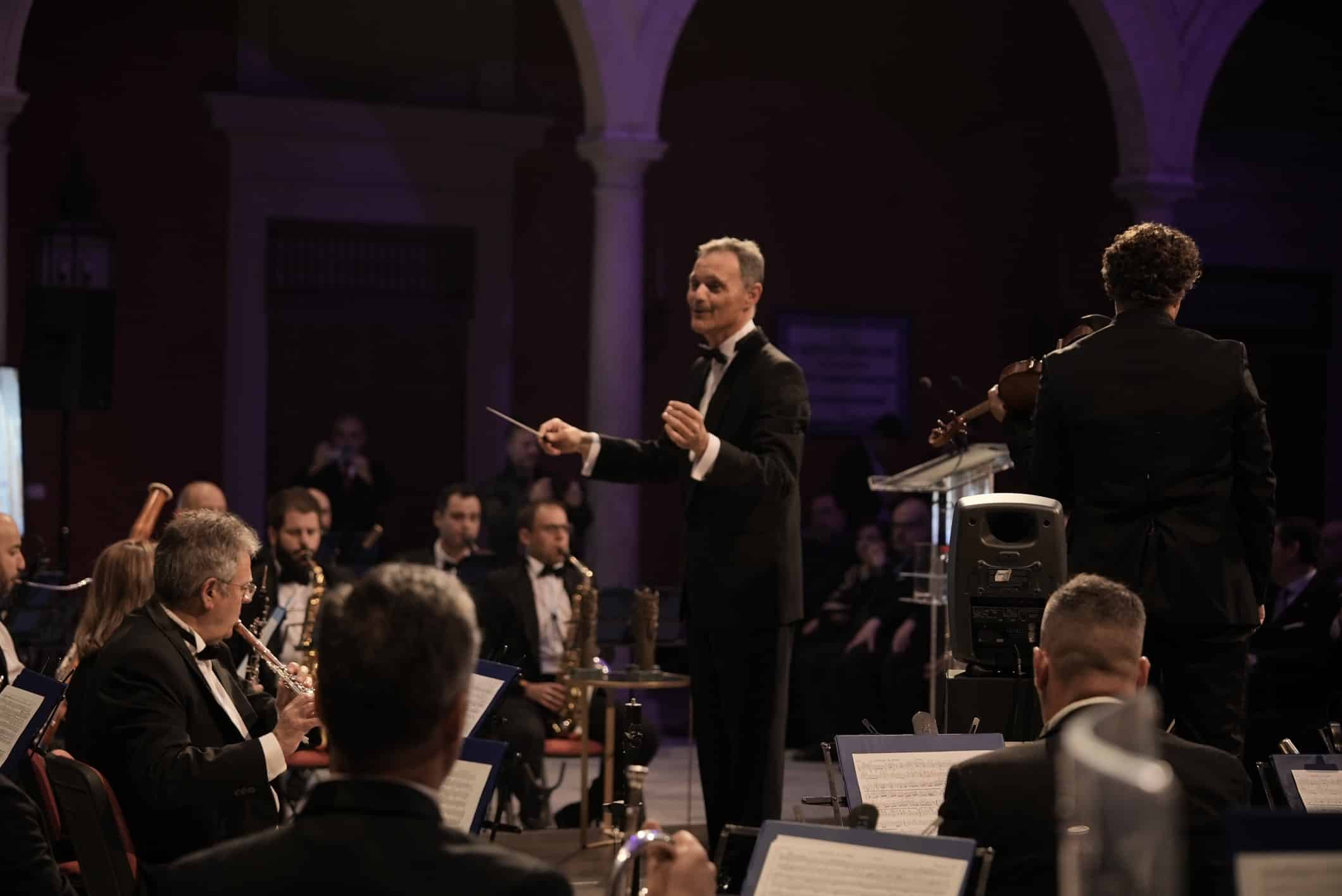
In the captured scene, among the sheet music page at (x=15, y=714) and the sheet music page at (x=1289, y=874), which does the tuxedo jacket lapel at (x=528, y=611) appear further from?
the sheet music page at (x=1289, y=874)

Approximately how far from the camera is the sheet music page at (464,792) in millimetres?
3047

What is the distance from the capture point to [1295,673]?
261 inches

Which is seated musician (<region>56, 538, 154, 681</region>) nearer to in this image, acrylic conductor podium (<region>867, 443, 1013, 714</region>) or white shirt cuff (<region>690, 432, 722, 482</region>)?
white shirt cuff (<region>690, 432, 722, 482</region>)

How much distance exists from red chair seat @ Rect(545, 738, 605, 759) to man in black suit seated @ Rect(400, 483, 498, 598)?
1.26 meters

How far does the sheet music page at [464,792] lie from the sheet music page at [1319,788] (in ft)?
5.11

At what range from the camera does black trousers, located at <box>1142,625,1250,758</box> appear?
3.69 metres

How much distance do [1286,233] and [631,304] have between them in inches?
218

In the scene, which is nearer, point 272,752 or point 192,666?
point 272,752

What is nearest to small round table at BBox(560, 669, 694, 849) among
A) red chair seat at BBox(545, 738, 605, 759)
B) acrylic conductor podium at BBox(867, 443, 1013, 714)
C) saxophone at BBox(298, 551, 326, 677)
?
red chair seat at BBox(545, 738, 605, 759)

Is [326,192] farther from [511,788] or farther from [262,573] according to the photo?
[511,788]

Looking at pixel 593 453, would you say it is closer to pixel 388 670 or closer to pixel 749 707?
pixel 749 707

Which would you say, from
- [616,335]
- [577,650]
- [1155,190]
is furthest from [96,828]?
[1155,190]

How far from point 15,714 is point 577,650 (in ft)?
10.6

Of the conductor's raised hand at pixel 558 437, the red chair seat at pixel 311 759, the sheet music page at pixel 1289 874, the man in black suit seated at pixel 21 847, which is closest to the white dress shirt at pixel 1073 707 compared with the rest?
the sheet music page at pixel 1289 874
